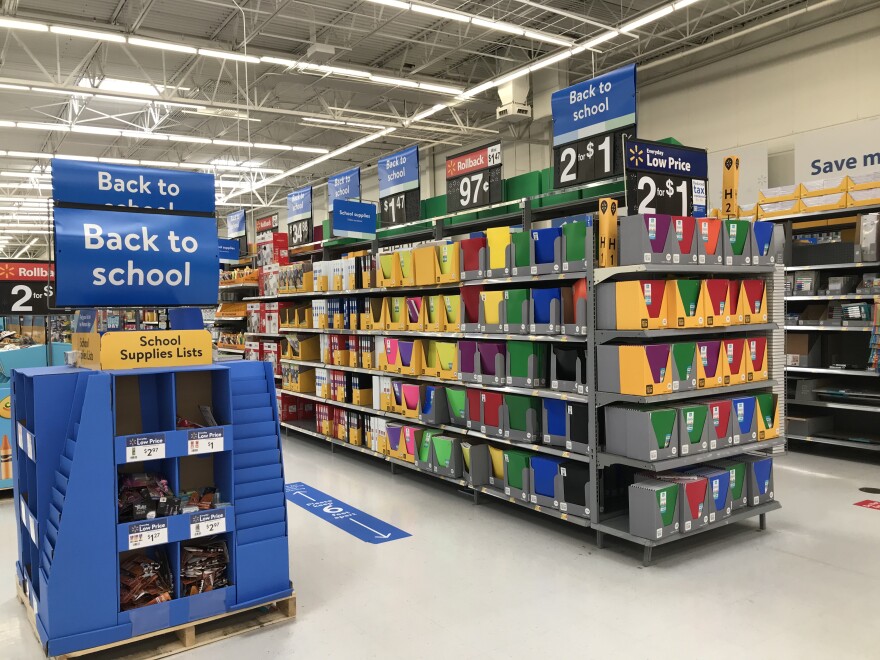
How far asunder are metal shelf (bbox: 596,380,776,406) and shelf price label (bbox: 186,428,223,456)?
2.47m

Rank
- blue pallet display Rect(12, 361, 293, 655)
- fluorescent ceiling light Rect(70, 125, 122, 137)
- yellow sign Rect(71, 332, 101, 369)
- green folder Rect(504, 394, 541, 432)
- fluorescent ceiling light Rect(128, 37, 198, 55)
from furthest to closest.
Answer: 1. fluorescent ceiling light Rect(70, 125, 122, 137)
2. fluorescent ceiling light Rect(128, 37, 198, 55)
3. green folder Rect(504, 394, 541, 432)
4. yellow sign Rect(71, 332, 101, 369)
5. blue pallet display Rect(12, 361, 293, 655)

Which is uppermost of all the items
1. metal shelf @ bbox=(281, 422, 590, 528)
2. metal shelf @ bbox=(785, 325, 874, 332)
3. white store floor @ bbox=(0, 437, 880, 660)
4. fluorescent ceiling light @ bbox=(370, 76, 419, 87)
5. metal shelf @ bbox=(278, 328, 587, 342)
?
fluorescent ceiling light @ bbox=(370, 76, 419, 87)

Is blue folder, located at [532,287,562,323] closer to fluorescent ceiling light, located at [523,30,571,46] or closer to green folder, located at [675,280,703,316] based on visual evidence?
green folder, located at [675,280,703,316]

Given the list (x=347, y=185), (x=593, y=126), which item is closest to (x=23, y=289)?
(x=347, y=185)

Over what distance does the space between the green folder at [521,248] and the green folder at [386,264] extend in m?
1.84

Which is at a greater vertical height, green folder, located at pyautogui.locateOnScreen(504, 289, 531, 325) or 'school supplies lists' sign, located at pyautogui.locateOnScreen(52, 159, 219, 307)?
'school supplies lists' sign, located at pyautogui.locateOnScreen(52, 159, 219, 307)

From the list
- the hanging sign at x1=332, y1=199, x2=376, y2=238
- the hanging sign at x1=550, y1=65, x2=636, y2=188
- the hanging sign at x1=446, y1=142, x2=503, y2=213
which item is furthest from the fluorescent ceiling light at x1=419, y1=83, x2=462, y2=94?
the hanging sign at x1=550, y1=65, x2=636, y2=188

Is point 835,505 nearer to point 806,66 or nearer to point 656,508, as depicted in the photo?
point 656,508

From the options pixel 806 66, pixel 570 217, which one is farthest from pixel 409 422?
pixel 806 66

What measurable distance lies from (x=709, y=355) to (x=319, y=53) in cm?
818

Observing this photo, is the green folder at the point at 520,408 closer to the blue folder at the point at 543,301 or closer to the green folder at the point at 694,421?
the blue folder at the point at 543,301

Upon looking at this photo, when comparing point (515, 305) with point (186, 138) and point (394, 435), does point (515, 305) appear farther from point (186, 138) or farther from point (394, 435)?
point (186, 138)

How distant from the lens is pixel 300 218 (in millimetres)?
9531

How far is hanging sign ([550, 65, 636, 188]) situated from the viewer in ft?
16.2
